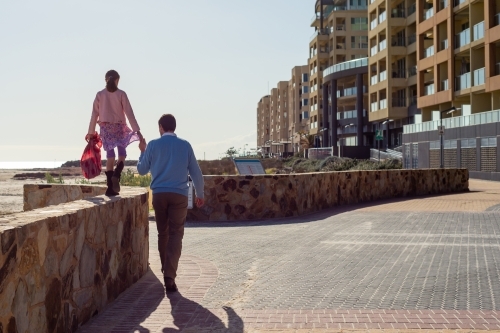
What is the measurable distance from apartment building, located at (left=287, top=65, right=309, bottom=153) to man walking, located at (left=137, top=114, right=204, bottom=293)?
109090mm

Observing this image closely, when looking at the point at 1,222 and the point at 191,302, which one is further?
the point at 191,302

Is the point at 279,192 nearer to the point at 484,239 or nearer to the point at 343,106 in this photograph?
the point at 484,239

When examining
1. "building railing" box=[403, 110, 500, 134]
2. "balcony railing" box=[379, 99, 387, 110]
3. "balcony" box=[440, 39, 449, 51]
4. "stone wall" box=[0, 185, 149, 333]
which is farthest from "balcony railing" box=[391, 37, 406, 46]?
"stone wall" box=[0, 185, 149, 333]

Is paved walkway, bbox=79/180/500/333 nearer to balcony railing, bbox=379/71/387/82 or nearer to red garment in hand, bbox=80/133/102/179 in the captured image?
red garment in hand, bbox=80/133/102/179

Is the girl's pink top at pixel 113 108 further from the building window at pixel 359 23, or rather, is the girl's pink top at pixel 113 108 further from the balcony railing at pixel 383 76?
the building window at pixel 359 23

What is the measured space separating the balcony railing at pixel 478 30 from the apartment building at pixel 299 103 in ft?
243

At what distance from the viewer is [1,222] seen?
14.6 feet

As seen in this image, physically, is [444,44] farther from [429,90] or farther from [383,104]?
[383,104]

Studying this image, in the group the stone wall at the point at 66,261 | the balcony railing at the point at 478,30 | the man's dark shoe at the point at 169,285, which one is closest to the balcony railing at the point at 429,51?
the balcony railing at the point at 478,30

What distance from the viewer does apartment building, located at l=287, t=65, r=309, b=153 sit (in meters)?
120

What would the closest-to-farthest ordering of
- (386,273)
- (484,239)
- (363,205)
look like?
(386,273), (484,239), (363,205)

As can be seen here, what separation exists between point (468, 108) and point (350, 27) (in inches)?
1764

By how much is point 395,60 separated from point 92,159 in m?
56.1

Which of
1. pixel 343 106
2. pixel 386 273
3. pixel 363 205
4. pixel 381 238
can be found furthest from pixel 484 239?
pixel 343 106
